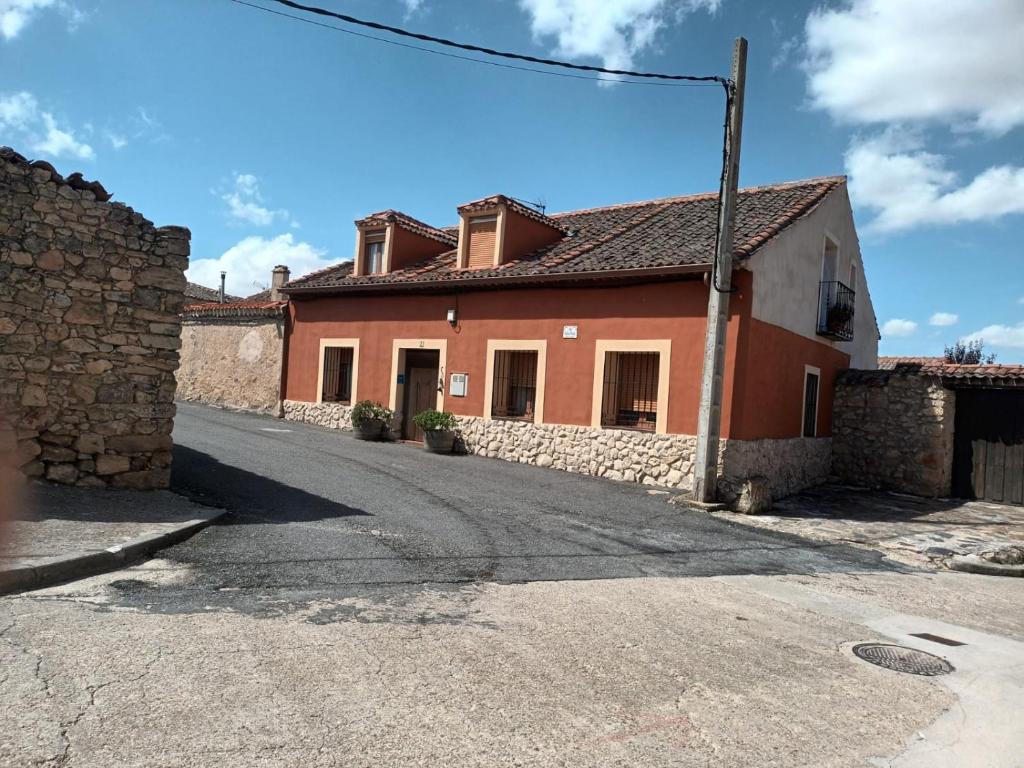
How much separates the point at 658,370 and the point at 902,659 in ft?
29.3

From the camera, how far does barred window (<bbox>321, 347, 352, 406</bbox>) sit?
62.2 feet

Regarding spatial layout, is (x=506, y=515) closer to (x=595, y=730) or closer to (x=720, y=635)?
(x=720, y=635)

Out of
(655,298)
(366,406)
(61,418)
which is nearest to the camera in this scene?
(61,418)

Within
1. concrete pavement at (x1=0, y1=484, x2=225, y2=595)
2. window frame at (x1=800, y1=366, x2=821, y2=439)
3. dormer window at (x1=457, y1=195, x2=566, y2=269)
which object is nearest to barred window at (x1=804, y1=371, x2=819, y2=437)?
window frame at (x1=800, y1=366, x2=821, y2=439)

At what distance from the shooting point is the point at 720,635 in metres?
5.11

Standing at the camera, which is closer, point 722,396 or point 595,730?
point 595,730

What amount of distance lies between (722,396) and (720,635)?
749 cm

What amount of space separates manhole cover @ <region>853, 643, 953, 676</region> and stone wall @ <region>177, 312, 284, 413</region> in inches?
672

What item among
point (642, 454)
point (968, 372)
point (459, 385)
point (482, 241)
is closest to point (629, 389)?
point (642, 454)

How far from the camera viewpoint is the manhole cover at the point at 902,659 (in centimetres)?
472

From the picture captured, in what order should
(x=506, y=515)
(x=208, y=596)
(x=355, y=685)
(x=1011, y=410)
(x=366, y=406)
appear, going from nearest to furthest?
(x=355, y=685), (x=208, y=596), (x=506, y=515), (x=1011, y=410), (x=366, y=406)

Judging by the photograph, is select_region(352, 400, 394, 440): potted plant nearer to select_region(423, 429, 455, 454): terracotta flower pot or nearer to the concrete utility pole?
select_region(423, 429, 455, 454): terracotta flower pot

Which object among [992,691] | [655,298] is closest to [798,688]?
[992,691]

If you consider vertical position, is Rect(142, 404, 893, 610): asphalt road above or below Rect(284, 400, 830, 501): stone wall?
below
